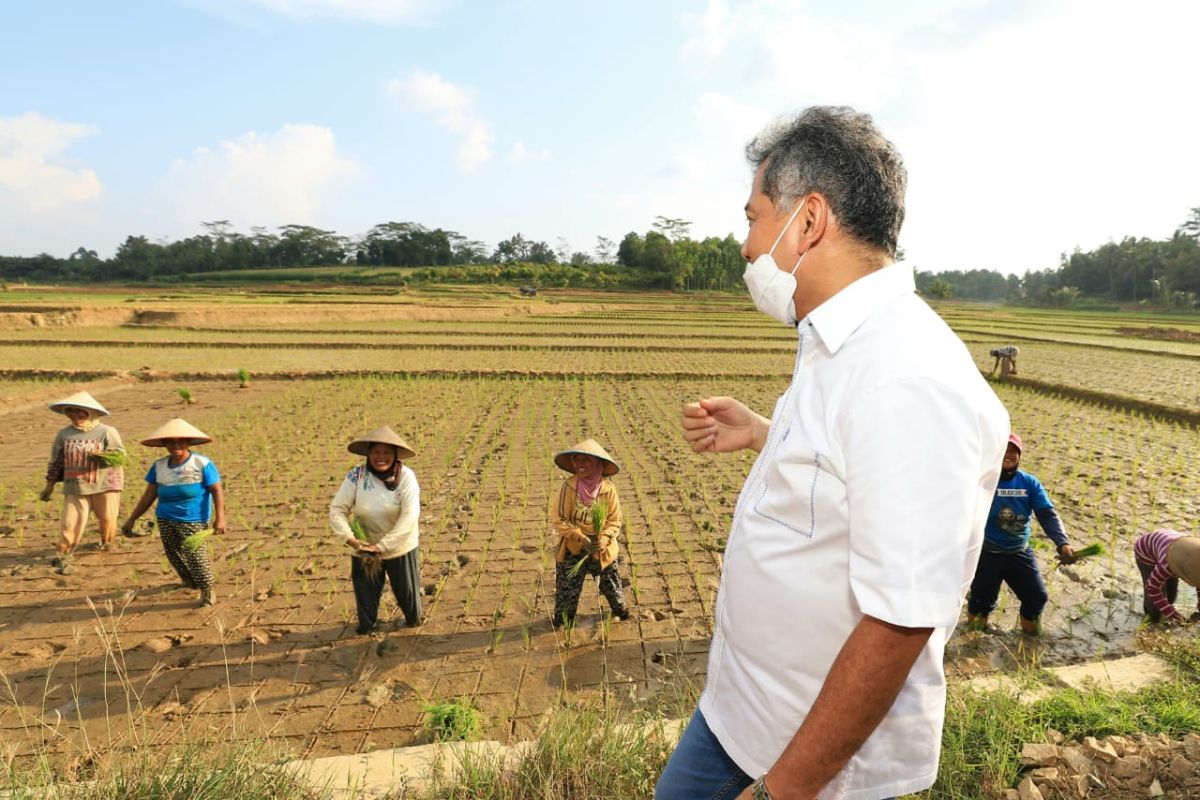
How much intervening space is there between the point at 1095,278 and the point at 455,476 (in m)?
84.2

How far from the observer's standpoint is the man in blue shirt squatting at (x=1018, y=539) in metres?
4.05

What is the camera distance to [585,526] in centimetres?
409

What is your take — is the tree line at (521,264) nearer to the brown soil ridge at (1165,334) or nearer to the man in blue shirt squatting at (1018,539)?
the brown soil ridge at (1165,334)

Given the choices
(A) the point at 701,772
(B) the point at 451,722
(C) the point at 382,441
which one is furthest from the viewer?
(C) the point at 382,441

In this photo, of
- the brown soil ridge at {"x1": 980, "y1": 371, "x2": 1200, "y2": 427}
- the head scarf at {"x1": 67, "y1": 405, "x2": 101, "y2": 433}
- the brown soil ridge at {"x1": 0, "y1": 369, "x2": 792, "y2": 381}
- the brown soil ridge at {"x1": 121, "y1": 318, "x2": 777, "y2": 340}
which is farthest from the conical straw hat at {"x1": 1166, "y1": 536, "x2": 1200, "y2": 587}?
the brown soil ridge at {"x1": 121, "y1": 318, "x2": 777, "y2": 340}

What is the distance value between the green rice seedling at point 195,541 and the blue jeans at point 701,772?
3.93 m

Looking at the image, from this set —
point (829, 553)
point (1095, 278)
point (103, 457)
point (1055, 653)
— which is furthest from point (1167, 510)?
point (1095, 278)

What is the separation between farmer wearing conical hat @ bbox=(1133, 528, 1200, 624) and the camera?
396 centimetres

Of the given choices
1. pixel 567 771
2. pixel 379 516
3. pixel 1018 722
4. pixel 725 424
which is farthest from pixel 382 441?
pixel 1018 722

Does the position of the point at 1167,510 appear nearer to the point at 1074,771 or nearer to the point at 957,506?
the point at 1074,771

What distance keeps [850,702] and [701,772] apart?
0.64m

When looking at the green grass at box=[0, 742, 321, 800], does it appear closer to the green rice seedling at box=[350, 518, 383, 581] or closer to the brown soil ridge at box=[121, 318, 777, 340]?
the green rice seedling at box=[350, 518, 383, 581]

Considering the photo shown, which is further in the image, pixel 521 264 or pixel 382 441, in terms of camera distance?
pixel 521 264

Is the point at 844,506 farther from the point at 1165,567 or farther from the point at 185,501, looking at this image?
the point at 185,501
